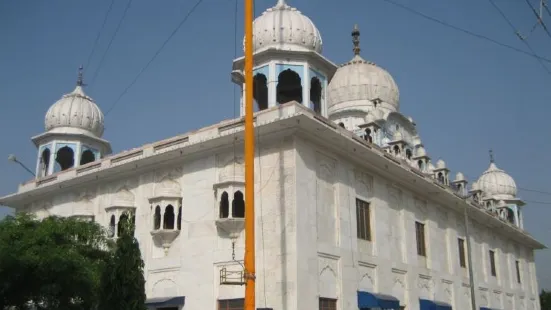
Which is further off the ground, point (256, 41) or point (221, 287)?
point (256, 41)

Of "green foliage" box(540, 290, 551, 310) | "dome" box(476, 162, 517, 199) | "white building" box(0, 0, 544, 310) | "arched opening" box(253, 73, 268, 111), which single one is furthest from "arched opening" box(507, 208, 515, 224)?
"arched opening" box(253, 73, 268, 111)

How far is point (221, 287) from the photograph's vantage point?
66.0 ft

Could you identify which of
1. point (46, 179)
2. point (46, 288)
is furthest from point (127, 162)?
point (46, 288)

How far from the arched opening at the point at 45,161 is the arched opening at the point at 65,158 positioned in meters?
0.68

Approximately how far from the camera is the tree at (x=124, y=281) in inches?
575

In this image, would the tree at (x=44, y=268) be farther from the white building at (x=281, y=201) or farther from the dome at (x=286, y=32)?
the dome at (x=286, y=32)

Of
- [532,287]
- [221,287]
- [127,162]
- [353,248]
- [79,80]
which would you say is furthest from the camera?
[532,287]

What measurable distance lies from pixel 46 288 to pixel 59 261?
2.63 ft

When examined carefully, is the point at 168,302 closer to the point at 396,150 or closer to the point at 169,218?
the point at 169,218

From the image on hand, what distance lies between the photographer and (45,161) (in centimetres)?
3138

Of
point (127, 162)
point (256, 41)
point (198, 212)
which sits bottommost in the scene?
point (198, 212)

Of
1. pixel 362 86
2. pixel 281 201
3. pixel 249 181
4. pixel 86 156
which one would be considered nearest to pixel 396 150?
pixel 362 86

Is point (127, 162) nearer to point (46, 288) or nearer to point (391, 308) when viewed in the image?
point (46, 288)

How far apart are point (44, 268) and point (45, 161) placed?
16.4 meters
